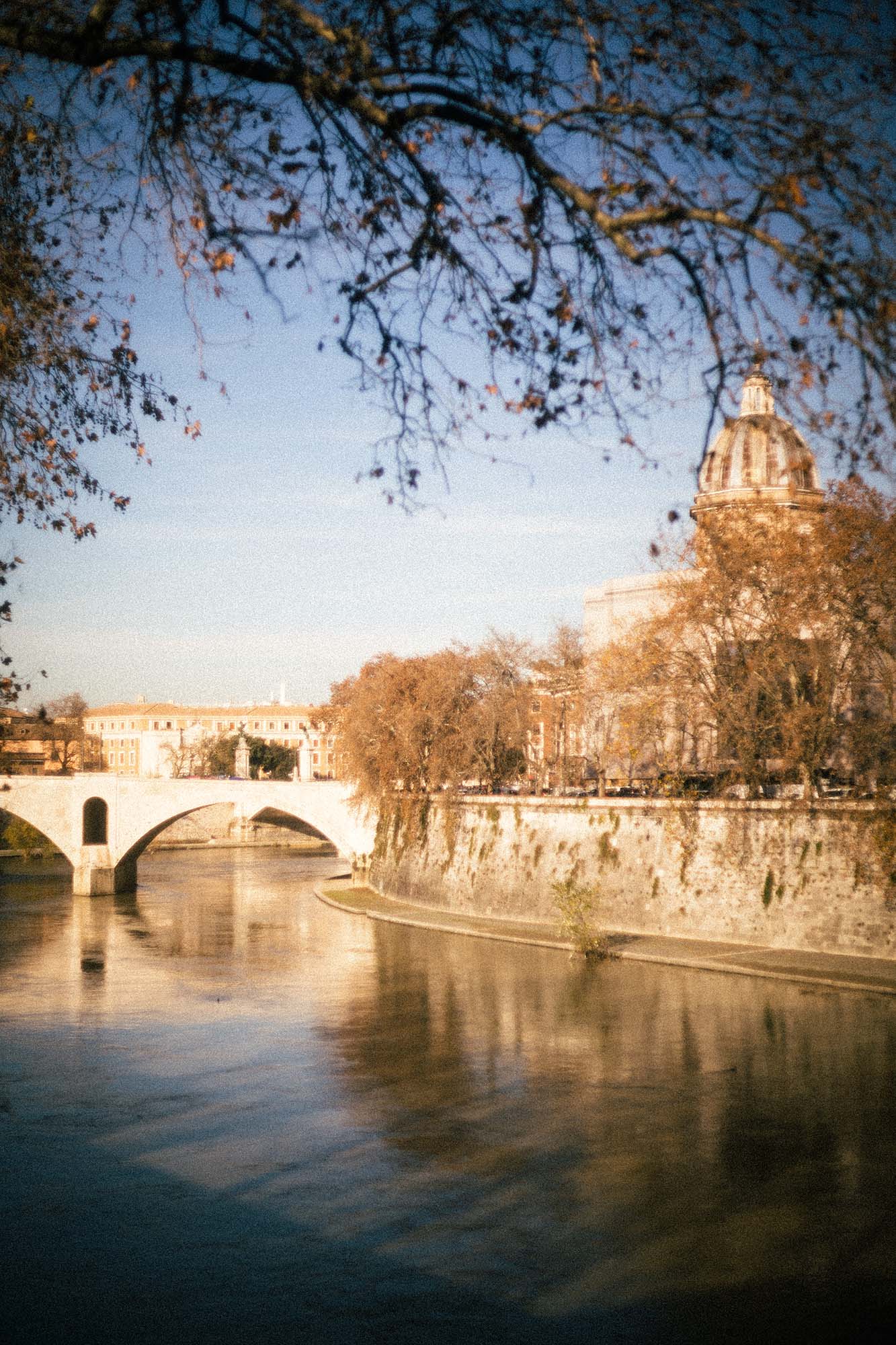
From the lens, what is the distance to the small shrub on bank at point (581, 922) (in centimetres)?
2842

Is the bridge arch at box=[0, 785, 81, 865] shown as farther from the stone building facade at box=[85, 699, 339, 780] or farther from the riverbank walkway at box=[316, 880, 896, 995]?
the stone building facade at box=[85, 699, 339, 780]

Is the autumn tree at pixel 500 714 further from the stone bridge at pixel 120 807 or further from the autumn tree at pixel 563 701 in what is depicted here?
the stone bridge at pixel 120 807

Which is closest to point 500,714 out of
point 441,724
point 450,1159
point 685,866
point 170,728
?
point 441,724

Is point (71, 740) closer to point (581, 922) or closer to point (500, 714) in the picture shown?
point (500, 714)

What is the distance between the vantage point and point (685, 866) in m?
29.6

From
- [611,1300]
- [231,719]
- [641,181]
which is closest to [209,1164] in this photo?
[611,1300]

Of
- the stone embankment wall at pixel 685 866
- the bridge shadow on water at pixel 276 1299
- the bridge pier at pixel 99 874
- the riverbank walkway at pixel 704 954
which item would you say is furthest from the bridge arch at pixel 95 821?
the bridge shadow on water at pixel 276 1299

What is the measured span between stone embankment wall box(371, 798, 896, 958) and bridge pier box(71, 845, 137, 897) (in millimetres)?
15202

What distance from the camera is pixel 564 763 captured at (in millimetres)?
39875

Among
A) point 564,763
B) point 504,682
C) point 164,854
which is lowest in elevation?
point 164,854

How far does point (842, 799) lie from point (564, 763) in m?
14.4

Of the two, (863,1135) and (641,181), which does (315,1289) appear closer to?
(863,1135)

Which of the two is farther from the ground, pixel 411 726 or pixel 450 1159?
pixel 411 726

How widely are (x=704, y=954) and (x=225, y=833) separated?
186ft
